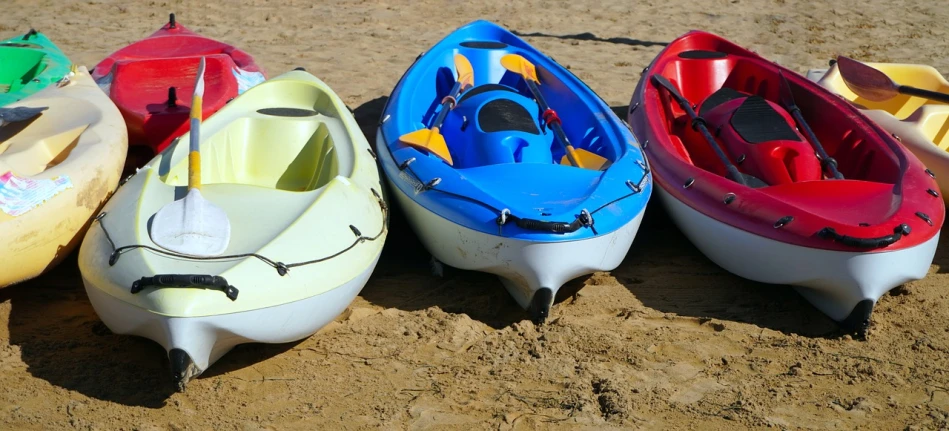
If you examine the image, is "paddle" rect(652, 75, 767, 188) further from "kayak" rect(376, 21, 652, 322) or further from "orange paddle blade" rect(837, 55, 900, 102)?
"orange paddle blade" rect(837, 55, 900, 102)

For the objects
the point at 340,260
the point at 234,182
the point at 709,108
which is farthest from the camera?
the point at 709,108

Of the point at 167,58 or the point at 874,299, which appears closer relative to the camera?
the point at 874,299

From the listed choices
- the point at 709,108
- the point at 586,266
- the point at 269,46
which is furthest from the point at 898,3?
the point at 586,266

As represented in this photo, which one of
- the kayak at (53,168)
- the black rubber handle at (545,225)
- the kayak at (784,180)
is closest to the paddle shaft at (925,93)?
the kayak at (784,180)

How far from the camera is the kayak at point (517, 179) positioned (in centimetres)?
403

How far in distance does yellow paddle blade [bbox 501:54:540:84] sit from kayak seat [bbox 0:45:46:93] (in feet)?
10.5

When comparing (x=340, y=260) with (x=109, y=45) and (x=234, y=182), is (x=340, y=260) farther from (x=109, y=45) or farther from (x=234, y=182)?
(x=109, y=45)

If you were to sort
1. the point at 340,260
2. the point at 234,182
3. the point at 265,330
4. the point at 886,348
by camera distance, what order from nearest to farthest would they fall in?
the point at 265,330
the point at 340,260
the point at 886,348
the point at 234,182

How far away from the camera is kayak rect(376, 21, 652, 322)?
4.03 meters

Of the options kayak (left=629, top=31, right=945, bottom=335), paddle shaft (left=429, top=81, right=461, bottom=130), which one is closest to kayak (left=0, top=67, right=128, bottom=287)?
paddle shaft (left=429, top=81, right=461, bottom=130)

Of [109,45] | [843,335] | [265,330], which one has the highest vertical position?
[265,330]

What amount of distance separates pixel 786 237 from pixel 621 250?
784mm

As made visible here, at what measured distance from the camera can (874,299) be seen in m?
4.10

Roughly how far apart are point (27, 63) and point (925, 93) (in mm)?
5967
